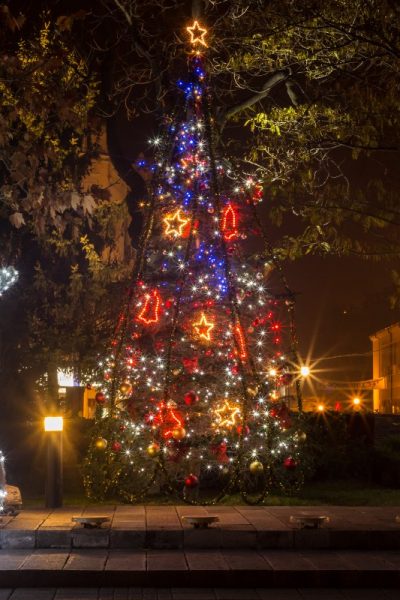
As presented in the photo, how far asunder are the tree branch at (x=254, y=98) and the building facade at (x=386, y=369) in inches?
1448

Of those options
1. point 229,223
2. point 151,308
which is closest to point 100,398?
point 151,308

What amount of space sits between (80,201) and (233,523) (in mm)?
4298

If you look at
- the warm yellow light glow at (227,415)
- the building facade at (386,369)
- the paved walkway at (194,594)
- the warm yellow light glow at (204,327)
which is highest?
the building facade at (386,369)

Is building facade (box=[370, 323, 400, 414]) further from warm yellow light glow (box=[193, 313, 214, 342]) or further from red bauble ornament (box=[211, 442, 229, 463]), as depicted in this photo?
warm yellow light glow (box=[193, 313, 214, 342])

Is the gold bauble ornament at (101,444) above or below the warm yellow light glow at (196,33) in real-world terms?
below

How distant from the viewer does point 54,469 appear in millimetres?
12055

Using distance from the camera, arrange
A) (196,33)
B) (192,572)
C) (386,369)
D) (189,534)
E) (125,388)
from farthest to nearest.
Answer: (386,369), (125,388), (196,33), (189,534), (192,572)

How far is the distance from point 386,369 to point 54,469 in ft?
162

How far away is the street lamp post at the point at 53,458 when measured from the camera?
1205cm

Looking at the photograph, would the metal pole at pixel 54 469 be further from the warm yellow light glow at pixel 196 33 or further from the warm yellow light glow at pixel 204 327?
the warm yellow light glow at pixel 196 33

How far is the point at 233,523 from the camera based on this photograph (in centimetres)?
1070

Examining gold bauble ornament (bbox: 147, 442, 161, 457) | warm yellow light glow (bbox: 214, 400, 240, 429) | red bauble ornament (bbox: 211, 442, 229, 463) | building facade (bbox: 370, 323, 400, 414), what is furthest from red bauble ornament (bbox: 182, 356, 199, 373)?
building facade (bbox: 370, 323, 400, 414)

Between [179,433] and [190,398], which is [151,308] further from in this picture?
[179,433]

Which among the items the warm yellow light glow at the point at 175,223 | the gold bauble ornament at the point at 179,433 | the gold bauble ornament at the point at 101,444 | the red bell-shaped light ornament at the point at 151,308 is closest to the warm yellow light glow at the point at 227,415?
the gold bauble ornament at the point at 179,433
